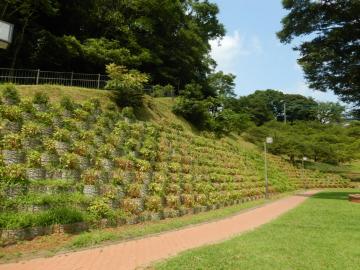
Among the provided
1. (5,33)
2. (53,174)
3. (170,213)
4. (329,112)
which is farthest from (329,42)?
(329,112)

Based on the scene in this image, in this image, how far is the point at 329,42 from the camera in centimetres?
2106

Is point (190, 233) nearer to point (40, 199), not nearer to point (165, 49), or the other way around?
point (40, 199)

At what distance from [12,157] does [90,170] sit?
2.22m

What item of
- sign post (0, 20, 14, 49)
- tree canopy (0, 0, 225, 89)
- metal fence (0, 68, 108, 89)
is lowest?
sign post (0, 20, 14, 49)

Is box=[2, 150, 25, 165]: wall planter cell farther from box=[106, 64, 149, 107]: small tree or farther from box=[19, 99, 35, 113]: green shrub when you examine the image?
box=[106, 64, 149, 107]: small tree

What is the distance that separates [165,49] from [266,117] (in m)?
34.5

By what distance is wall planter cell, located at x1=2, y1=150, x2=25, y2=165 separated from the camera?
948 cm

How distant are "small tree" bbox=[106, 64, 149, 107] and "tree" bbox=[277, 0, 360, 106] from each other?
8591 mm

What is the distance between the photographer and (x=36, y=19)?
27.2 meters

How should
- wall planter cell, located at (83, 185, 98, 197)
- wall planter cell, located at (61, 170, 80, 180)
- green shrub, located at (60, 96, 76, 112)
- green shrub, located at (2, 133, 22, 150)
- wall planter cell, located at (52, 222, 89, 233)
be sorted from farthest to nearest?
green shrub, located at (60, 96, 76, 112) < wall planter cell, located at (61, 170, 80, 180) < wall planter cell, located at (83, 185, 98, 197) < green shrub, located at (2, 133, 22, 150) < wall planter cell, located at (52, 222, 89, 233)

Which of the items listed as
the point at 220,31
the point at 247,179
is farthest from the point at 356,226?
the point at 220,31

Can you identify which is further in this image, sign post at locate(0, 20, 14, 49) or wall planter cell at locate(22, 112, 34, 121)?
wall planter cell at locate(22, 112, 34, 121)

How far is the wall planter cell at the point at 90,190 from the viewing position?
1027cm

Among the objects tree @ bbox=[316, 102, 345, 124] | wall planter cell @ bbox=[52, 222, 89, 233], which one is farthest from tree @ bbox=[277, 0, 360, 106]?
tree @ bbox=[316, 102, 345, 124]
